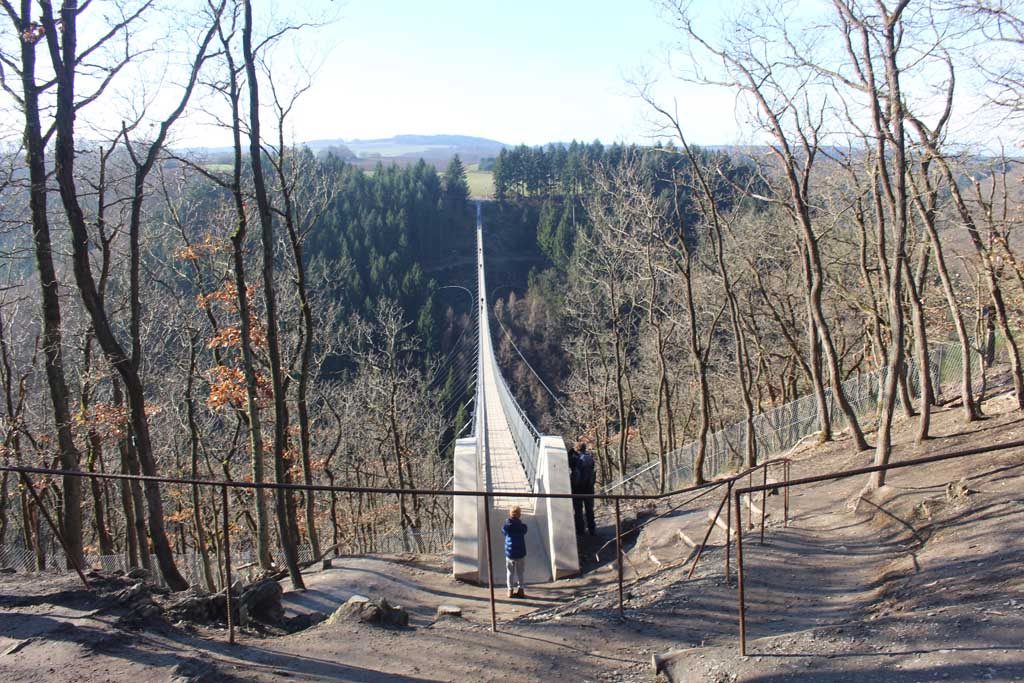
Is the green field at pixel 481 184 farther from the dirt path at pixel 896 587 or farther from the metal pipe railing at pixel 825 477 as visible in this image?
the metal pipe railing at pixel 825 477

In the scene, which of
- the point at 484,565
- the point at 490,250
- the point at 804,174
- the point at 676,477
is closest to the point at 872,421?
the point at 676,477

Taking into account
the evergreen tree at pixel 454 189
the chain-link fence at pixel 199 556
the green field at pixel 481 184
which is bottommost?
the chain-link fence at pixel 199 556

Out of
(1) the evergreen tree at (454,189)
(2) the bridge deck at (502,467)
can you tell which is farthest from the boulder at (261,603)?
(1) the evergreen tree at (454,189)

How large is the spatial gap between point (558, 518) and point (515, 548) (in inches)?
90.7

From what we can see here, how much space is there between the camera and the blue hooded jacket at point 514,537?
9.43 metres

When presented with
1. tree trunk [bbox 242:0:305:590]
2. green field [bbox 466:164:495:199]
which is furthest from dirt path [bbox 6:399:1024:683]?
green field [bbox 466:164:495:199]

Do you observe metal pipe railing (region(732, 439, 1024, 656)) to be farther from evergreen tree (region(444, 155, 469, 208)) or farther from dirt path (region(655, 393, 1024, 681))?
evergreen tree (region(444, 155, 469, 208))

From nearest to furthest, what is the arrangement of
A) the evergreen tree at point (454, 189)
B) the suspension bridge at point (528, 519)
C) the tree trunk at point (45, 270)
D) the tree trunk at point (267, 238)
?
the tree trunk at point (45, 270) → the tree trunk at point (267, 238) → the suspension bridge at point (528, 519) → the evergreen tree at point (454, 189)

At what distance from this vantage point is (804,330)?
83.4ft

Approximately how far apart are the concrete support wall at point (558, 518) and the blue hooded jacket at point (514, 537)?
72.4 inches

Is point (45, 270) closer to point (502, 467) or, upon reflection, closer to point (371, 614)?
point (371, 614)

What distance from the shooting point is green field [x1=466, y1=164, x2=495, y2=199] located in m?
97.7

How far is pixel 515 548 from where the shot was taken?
956cm

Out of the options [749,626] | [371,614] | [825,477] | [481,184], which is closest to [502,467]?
[371,614]
